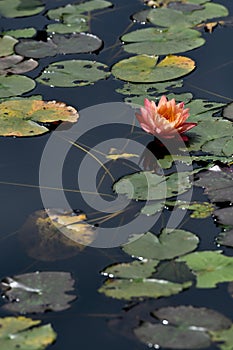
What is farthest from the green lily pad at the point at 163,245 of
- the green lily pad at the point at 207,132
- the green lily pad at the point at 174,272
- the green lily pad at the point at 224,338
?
the green lily pad at the point at 207,132

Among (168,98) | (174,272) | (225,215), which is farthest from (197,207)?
(168,98)

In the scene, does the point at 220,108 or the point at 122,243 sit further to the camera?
the point at 220,108

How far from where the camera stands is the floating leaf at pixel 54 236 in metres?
2.47

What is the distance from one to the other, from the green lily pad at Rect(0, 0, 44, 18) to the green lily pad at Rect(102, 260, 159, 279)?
1.98 metres

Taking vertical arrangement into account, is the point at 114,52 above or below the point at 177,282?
above

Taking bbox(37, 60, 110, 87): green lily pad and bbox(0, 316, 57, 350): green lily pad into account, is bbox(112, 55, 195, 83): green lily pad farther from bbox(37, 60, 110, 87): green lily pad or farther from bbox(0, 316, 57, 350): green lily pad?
bbox(0, 316, 57, 350): green lily pad

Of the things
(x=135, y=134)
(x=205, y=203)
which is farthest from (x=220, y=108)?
(x=205, y=203)

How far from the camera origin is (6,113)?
123 inches

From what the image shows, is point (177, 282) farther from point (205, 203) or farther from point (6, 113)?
point (6, 113)

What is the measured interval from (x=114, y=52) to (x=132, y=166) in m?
0.93

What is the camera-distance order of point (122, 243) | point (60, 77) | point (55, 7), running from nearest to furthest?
point (122, 243) < point (60, 77) < point (55, 7)

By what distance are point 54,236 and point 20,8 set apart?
1.86 meters

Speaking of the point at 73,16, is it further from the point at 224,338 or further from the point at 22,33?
the point at 224,338

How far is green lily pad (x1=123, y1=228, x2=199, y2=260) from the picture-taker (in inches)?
94.2
